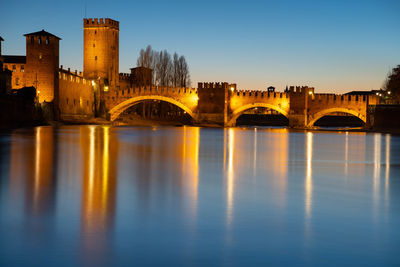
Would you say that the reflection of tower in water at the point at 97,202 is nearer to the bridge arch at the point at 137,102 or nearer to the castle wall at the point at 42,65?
the castle wall at the point at 42,65

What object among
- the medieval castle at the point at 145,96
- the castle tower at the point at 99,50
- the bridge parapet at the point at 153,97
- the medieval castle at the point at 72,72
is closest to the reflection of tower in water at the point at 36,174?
the medieval castle at the point at 72,72

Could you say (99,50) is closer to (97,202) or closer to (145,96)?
(145,96)

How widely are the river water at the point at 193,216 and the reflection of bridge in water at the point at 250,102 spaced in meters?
37.2

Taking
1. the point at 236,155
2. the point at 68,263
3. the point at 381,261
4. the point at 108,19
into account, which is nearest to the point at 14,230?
the point at 68,263

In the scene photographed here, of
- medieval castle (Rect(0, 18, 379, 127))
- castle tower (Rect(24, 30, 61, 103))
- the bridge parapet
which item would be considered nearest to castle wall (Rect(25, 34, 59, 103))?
castle tower (Rect(24, 30, 61, 103))

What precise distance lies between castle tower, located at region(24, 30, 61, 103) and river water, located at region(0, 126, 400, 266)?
103 ft

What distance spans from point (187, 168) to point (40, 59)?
111ft

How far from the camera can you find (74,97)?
147ft

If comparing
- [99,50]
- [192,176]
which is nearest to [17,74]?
[99,50]

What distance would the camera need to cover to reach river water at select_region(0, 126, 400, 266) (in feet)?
13.1

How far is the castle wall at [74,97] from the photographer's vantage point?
42.3 metres

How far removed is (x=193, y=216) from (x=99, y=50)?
4733 centimetres

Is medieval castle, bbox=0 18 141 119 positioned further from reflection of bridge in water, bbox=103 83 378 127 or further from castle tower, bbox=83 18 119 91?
reflection of bridge in water, bbox=103 83 378 127

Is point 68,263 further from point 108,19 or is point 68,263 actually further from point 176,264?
point 108,19
